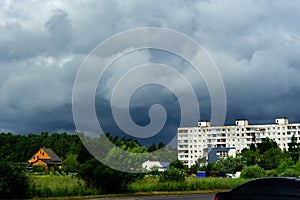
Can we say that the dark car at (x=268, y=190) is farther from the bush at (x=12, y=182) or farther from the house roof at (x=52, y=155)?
the house roof at (x=52, y=155)

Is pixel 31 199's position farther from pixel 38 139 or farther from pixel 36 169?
pixel 38 139

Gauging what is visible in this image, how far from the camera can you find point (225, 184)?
43.2 m

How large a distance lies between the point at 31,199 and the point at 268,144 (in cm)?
10451

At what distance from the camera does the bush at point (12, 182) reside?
2591 centimetres

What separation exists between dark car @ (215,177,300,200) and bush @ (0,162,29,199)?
15.4 metres

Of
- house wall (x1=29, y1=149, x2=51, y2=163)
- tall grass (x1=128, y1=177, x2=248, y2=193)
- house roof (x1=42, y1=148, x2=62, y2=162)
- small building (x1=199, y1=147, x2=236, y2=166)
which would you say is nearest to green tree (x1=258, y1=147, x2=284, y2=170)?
house roof (x1=42, y1=148, x2=62, y2=162)

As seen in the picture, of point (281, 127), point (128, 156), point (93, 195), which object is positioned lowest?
point (93, 195)

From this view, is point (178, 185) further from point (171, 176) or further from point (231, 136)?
point (231, 136)

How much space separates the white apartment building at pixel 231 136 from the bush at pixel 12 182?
5722 inches

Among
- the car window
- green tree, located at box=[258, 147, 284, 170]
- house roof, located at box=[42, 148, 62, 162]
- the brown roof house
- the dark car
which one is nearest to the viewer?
the dark car

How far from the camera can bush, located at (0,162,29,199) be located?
25.9 meters

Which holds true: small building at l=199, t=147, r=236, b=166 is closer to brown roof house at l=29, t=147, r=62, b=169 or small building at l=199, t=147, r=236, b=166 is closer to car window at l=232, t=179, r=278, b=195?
→ brown roof house at l=29, t=147, r=62, b=169

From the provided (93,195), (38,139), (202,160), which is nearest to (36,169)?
(93,195)

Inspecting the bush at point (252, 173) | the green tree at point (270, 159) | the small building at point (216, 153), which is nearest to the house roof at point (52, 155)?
the green tree at point (270, 159)
